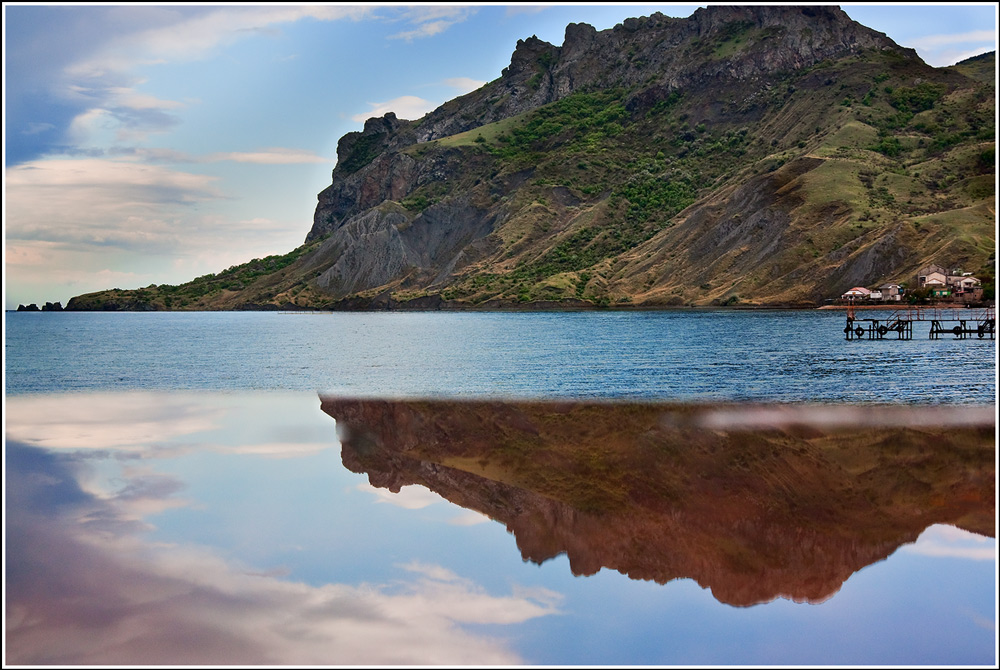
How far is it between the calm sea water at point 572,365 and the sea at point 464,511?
93 centimetres

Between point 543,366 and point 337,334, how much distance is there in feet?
226

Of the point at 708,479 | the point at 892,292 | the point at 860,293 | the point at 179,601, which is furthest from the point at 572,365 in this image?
the point at 892,292

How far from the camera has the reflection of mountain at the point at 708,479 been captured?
2139 cm

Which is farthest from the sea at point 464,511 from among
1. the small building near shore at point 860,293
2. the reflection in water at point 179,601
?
the small building near shore at point 860,293

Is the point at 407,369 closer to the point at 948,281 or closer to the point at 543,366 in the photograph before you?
the point at 543,366

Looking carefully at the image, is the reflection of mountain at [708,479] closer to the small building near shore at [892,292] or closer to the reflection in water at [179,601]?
the reflection in water at [179,601]

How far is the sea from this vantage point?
703 inches

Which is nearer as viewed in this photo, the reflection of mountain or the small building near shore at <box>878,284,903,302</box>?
the reflection of mountain

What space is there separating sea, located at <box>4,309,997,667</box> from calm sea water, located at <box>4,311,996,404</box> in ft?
3.06

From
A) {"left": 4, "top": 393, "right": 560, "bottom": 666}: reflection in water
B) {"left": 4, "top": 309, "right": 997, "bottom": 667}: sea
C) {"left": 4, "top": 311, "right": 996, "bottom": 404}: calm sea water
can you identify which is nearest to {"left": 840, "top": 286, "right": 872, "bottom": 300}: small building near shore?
{"left": 4, "top": 311, "right": 996, "bottom": 404}: calm sea water

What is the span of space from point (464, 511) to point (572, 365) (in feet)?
147

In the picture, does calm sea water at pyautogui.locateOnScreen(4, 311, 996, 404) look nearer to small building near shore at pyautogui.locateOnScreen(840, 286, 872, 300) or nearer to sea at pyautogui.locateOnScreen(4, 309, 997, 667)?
sea at pyautogui.locateOnScreen(4, 309, 997, 667)

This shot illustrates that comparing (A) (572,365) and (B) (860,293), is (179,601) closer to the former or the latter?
(A) (572,365)

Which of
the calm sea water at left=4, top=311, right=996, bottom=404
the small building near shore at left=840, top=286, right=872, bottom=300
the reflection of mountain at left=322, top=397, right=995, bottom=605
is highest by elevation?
the small building near shore at left=840, top=286, right=872, bottom=300
